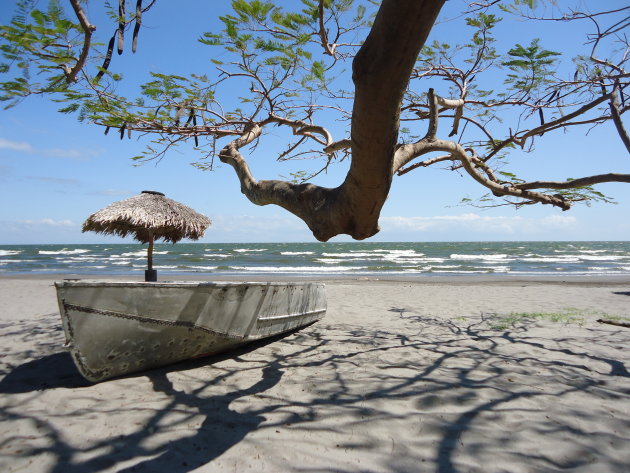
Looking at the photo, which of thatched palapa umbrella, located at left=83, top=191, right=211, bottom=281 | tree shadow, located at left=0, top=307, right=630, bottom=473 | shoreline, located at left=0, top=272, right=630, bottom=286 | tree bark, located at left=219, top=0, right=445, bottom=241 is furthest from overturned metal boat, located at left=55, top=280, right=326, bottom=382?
shoreline, located at left=0, top=272, right=630, bottom=286

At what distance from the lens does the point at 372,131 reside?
6.16ft

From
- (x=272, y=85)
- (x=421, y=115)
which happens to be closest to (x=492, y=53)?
(x=421, y=115)

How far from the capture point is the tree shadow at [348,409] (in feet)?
7.85

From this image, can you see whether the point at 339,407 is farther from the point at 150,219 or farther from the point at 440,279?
the point at 440,279

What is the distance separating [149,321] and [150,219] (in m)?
3.02

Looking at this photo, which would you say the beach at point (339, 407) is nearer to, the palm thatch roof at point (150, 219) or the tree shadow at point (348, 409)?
the tree shadow at point (348, 409)

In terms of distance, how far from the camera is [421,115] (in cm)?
497

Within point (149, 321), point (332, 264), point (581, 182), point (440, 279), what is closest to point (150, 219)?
point (149, 321)

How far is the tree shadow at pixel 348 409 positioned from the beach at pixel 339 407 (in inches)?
0.5

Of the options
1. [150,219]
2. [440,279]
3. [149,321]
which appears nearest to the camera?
→ [149,321]

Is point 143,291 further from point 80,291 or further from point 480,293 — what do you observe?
point 480,293

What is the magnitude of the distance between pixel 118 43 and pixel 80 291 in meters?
2.12

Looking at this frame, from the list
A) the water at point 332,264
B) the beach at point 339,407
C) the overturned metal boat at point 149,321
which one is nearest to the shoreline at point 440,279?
the water at point 332,264

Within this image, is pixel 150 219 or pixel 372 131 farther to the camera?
pixel 150 219
